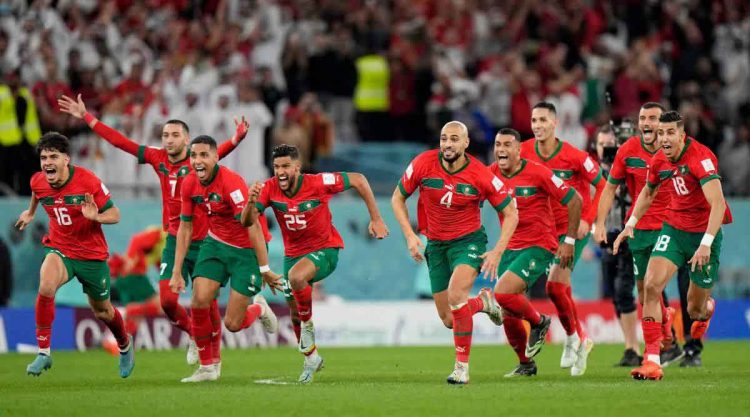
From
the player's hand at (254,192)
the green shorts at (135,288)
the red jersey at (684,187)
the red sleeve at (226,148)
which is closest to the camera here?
the player's hand at (254,192)

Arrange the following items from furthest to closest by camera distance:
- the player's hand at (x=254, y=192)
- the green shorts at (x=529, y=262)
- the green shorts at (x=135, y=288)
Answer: the green shorts at (x=135, y=288)
the green shorts at (x=529, y=262)
the player's hand at (x=254, y=192)

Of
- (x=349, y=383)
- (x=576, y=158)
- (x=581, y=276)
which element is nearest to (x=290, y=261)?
(x=349, y=383)

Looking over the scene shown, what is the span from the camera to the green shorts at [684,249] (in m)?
14.5

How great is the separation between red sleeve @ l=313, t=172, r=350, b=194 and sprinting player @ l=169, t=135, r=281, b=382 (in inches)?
30.9

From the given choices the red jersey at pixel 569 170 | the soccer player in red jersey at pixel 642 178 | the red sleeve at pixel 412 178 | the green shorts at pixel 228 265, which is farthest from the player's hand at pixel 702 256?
the green shorts at pixel 228 265

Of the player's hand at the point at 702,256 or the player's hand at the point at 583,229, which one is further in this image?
the player's hand at the point at 583,229

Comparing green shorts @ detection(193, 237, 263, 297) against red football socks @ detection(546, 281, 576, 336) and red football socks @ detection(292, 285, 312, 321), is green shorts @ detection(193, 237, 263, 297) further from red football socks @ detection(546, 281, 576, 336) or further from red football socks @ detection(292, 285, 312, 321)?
red football socks @ detection(546, 281, 576, 336)

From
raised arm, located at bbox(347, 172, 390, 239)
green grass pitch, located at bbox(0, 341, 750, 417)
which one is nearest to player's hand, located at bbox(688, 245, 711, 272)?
green grass pitch, located at bbox(0, 341, 750, 417)

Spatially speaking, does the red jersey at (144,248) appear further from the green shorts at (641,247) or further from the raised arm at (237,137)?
the green shorts at (641,247)

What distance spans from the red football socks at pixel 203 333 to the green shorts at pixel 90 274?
124 cm

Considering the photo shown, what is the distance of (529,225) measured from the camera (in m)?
15.2

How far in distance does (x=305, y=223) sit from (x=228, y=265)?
3.00 ft

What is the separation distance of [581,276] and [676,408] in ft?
42.9

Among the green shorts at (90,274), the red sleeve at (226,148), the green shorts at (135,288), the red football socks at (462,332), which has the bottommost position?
Result: the green shorts at (135,288)
